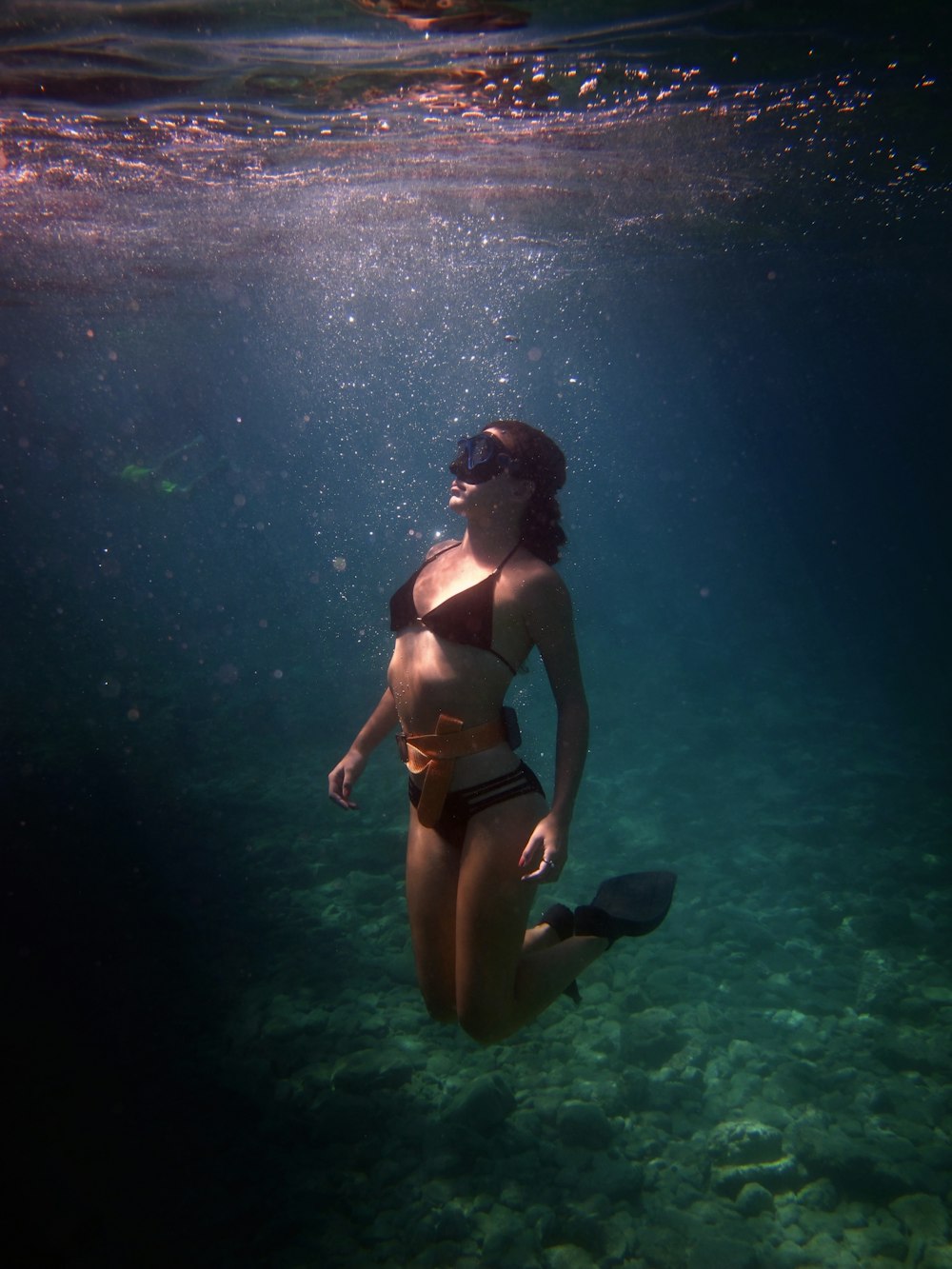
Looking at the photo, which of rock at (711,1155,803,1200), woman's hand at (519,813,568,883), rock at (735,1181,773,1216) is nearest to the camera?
woman's hand at (519,813,568,883)

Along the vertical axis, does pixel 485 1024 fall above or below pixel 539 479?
below

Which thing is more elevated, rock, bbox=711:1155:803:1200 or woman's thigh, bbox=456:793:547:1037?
woman's thigh, bbox=456:793:547:1037

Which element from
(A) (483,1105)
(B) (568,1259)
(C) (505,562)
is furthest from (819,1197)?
(C) (505,562)

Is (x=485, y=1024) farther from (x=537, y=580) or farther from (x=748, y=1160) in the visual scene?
(x=748, y=1160)

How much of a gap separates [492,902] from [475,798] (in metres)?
0.49

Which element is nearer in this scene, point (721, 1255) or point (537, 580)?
point (537, 580)

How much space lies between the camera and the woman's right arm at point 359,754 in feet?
13.2

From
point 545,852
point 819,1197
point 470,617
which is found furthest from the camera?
point 819,1197

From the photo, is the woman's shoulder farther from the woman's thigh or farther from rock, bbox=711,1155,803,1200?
rock, bbox=711,1155,803,1200

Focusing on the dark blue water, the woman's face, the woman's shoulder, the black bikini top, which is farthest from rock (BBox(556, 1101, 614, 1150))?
the woman's face

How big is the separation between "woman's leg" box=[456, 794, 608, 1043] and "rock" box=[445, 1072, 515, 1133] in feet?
4.88

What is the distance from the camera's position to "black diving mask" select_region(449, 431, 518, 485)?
136 inches

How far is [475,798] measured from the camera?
3518 millimetres

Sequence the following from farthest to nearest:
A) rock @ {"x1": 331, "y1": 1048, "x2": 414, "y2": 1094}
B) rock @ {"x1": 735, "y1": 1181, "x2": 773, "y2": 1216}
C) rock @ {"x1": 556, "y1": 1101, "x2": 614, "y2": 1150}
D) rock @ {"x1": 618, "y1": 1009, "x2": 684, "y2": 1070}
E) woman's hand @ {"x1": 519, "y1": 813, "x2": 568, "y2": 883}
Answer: rock @ {"x1": 618, "y1": 1009, "x2": 684, "y2": 1070} < rock @ {"x1": 331, "y1": 1048, "x2": 414, "y2": 1094} < rock @ {"x1": 556, "y1": 1101, "x2": 614, "y2": 1150} < rock @ {"x1": 735, "y1": 1181, "x2": 773, "y2": 1216} < woman's hand @ {"x1": 519, "y1": 813, "x2": 568, "y2": 883}
